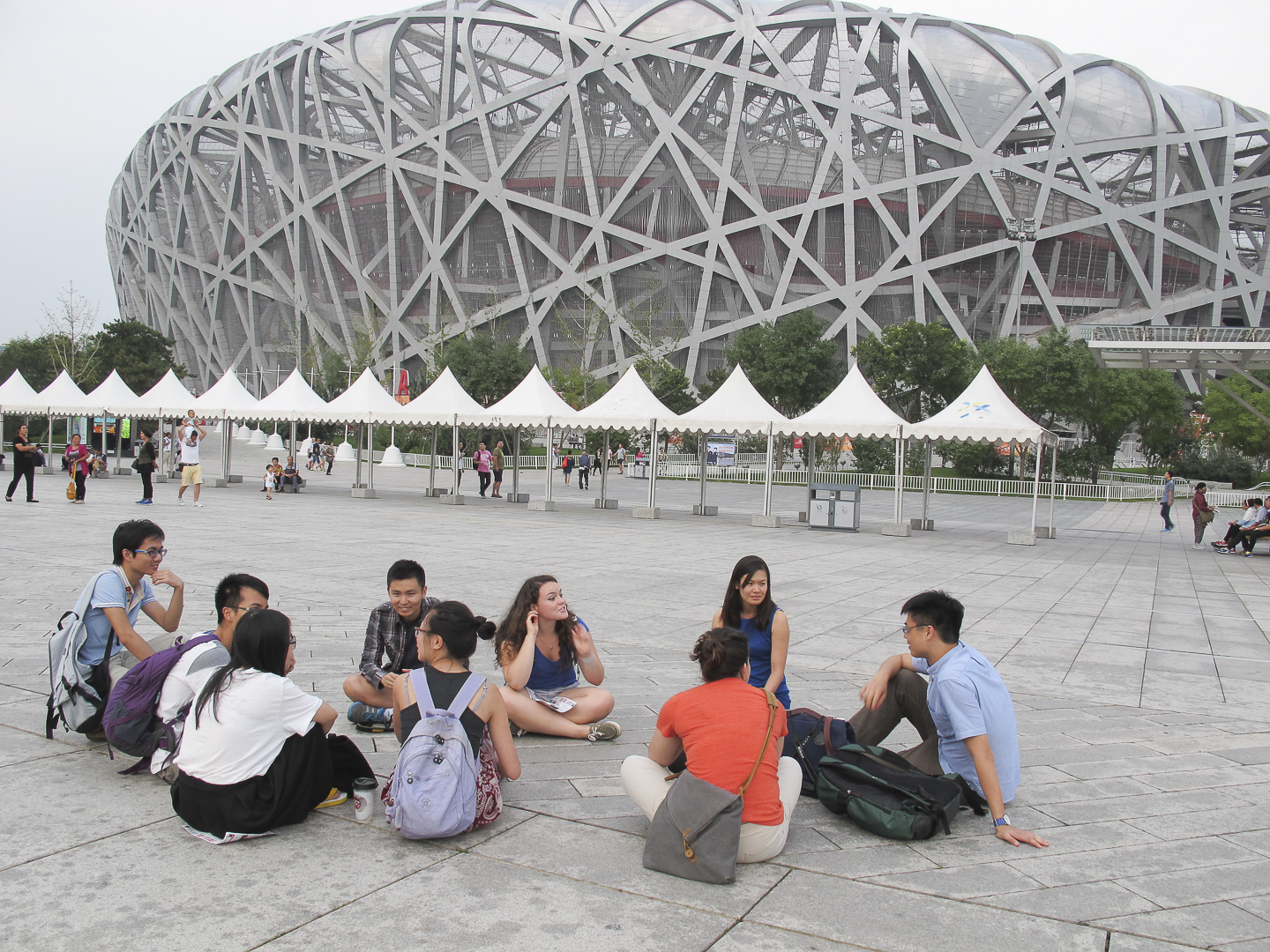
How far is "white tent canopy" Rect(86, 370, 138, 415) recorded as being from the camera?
2931cm

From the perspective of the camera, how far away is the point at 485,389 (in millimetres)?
51250

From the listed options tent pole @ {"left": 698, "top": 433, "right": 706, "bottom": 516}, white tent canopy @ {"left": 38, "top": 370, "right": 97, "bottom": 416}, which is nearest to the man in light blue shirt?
tent pole @ {"left": 698, "top": 433, "right": 706, "bottom": 516}

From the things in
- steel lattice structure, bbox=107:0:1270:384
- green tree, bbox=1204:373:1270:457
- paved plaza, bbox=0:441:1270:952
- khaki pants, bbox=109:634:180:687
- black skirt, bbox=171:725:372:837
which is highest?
steel lattice structure, bbox=107:0:1270:384

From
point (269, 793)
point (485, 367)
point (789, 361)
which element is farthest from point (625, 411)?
point (485, 367)

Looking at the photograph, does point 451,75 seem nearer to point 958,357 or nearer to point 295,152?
point 295,152

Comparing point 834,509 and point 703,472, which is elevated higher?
point 703,472

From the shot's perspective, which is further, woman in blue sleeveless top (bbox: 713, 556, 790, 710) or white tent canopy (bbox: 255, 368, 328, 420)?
white tent canopy (bbox: 255, 368, 328, 420)

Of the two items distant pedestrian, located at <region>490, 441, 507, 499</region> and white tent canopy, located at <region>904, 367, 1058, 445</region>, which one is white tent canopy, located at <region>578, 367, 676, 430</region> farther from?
white tent canopy, located at <region>904, 367, 1058, 445</region>

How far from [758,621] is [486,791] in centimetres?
179

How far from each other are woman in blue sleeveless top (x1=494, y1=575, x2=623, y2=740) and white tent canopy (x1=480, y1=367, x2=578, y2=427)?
17.7 m

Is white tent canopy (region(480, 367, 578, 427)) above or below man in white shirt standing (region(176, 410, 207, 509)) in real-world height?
above

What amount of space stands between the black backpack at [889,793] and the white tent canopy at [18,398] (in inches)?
1274

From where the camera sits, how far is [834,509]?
20953 mm

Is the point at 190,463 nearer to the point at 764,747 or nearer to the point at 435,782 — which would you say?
the point at 435,782
